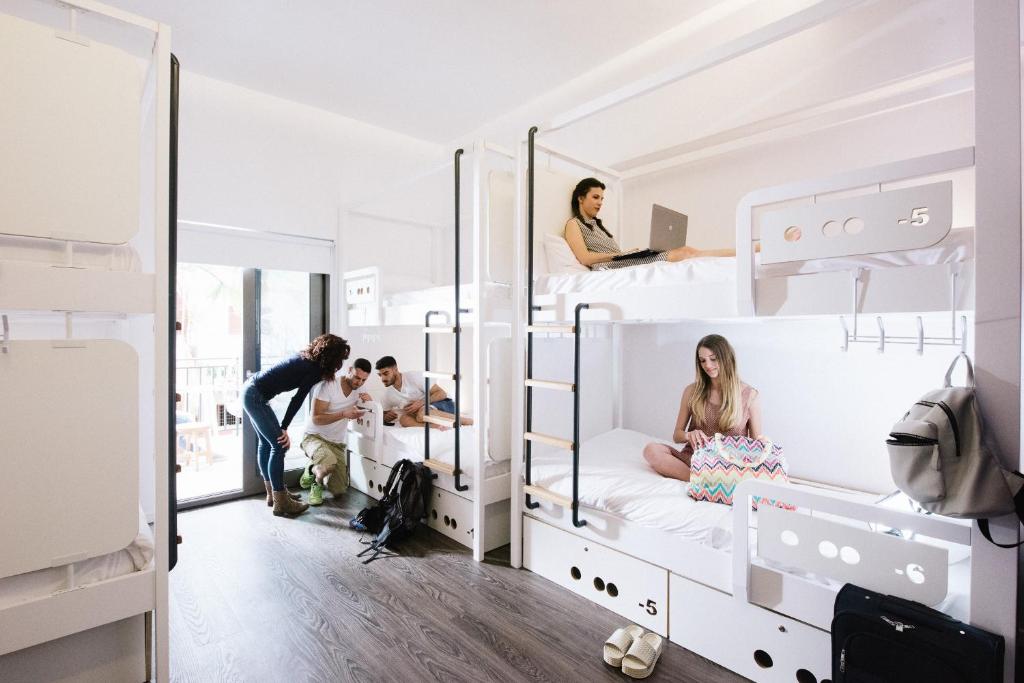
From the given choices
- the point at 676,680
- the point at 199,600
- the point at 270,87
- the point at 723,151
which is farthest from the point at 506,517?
the point at 270,87

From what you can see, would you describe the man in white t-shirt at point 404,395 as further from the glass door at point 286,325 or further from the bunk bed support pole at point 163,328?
the bunk bed support pole at point 163,328

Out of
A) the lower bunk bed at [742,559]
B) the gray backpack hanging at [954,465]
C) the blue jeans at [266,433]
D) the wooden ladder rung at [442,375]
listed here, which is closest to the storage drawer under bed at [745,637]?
the lower bunk bed at [742,559]

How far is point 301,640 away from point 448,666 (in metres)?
0.63

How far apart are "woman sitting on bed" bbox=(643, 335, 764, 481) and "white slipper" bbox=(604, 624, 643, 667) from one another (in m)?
0.78

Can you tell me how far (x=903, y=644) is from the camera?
1.32 metres

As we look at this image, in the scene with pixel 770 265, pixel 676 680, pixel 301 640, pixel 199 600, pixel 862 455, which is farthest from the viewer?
pixel 862 455

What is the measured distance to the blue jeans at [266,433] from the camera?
3.42 meters

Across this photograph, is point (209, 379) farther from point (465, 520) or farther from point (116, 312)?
point (116, 312)

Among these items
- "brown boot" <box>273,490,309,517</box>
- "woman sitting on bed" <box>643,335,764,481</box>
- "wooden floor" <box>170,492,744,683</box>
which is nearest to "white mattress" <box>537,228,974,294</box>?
"woman sitting on bed" <box>643,335,764,481</box>

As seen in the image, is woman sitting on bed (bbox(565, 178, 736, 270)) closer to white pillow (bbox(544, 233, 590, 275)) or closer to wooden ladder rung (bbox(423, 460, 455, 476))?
white pillow (bbox(544, 233, 590, 275))

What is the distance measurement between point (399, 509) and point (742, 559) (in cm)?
193

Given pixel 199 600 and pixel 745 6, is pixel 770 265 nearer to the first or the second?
pixel 745 6

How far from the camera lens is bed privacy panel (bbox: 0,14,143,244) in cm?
136

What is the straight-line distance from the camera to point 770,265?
1631 millimetres
